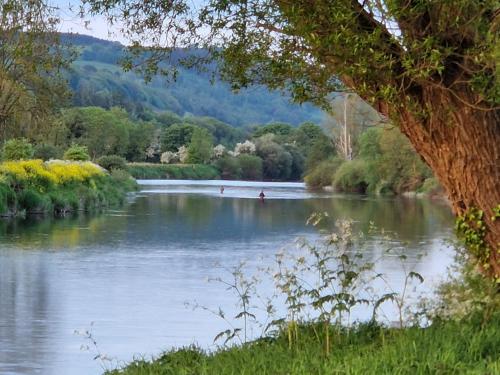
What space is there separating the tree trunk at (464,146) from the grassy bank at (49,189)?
880 inches

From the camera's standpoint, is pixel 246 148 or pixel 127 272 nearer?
pixel 127 272

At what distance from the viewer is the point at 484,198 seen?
607cm

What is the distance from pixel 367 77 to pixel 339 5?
51cm

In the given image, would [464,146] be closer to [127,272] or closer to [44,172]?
[127,272]

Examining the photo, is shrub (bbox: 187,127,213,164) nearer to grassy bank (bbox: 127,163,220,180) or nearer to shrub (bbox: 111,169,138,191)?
grassy bank (bbox: 127,163,220,180)

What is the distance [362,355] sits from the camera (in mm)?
5395

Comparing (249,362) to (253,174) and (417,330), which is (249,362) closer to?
(417,330)

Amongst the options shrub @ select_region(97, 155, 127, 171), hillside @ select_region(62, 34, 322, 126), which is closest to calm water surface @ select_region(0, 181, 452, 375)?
shrub @ select_region(97, 155, 127, 171)

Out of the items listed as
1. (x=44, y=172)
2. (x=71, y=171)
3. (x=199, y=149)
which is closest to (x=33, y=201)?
(x=44, y=172)

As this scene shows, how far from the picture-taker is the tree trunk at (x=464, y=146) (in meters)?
5.96

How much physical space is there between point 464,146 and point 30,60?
5841mm

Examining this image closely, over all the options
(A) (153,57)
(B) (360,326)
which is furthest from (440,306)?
(A) (153,57)

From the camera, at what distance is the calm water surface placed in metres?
9.23

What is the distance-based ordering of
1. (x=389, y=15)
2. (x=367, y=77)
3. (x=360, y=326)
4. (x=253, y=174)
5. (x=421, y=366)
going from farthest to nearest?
(x=253, y=174), (x=360, y=326), (x=367, y=77), (x=389, y=15), (x=421, y=366)
